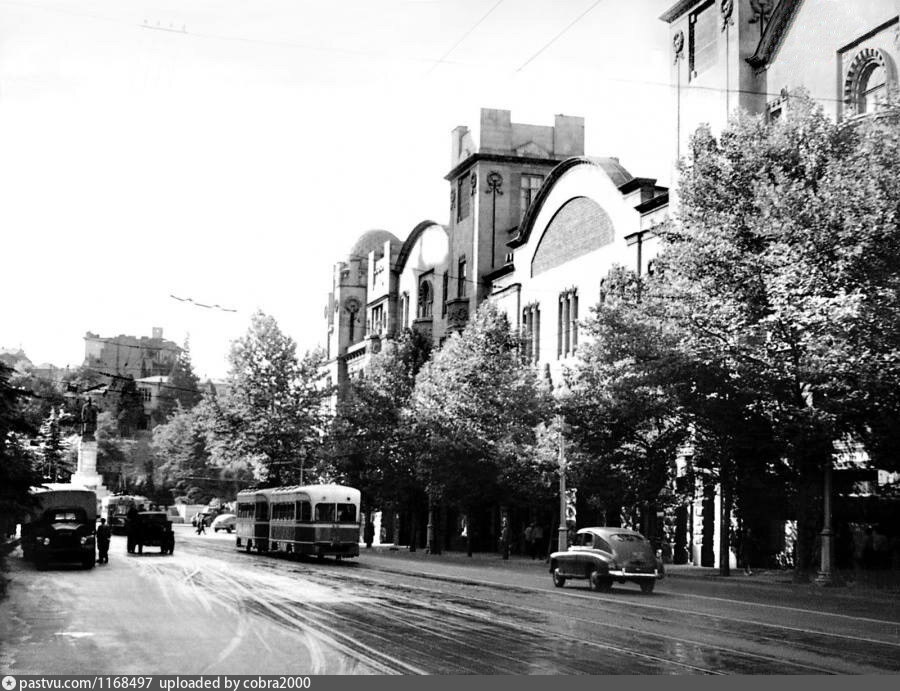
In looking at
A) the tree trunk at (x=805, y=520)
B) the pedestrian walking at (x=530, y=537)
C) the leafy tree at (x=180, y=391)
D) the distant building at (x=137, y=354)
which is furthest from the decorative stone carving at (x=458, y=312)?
the distant building at (x=137, y=354)

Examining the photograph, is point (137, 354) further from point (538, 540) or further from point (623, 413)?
point (623, 413)

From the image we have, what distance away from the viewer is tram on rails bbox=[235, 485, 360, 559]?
43.8 metres

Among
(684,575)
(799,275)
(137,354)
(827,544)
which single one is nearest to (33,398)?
(799,275)

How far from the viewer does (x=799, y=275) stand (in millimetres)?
29344

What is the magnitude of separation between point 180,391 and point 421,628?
461 feet

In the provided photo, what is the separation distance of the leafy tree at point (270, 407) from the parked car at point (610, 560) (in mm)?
46494

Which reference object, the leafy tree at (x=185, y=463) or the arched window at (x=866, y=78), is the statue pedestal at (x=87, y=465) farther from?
the arched window at (x=866, y=78)

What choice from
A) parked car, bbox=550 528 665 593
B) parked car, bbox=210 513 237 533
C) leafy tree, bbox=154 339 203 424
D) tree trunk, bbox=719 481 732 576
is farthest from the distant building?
parked car, bbox=550 528 665 593

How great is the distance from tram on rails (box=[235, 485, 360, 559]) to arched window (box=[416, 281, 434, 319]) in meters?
27.0

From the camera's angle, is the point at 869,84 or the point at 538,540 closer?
the point at 869,84

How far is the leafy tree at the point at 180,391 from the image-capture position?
153375 mm

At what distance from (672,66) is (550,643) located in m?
32.9

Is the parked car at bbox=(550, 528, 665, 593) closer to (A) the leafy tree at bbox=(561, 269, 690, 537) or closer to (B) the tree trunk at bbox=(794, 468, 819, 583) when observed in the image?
(B) the tree trunk at bbox=(794, 468, 819, 583)

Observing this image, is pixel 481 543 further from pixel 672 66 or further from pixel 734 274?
pixel 734 274
